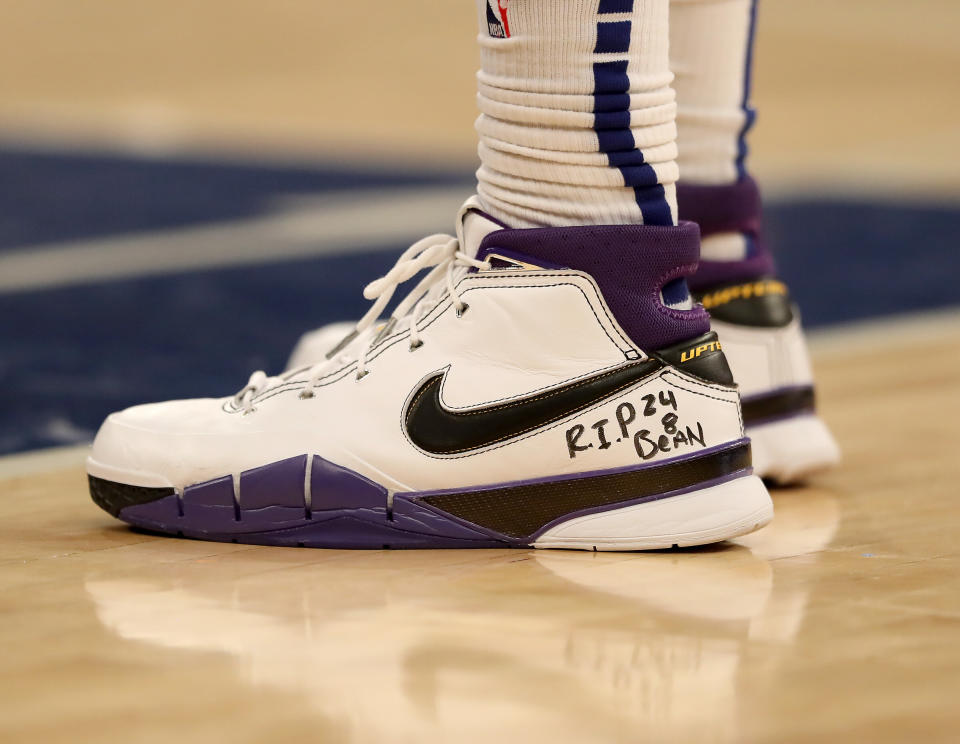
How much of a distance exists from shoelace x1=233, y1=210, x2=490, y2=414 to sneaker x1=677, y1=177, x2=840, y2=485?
1.13 feet

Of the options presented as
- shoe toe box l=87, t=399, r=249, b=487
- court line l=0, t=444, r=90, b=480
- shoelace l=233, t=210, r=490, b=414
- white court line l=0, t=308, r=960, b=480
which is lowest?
white court line l=0, t=308, r=960, b=480

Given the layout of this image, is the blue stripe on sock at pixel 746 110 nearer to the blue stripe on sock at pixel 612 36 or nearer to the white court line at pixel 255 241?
the blue stripe on sock at pixel 612 36

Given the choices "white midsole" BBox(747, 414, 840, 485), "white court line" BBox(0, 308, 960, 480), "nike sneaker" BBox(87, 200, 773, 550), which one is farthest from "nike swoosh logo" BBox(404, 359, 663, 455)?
"white court line" BBox(0, 308, 960, 480)

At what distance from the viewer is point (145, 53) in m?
7.68

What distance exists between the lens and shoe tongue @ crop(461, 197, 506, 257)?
1.48m

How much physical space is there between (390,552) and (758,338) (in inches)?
20.3

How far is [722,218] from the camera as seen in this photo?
1.78 m

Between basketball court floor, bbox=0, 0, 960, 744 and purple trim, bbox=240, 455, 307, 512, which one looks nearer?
basketball court floor, bbox=0, 0, 960, 744

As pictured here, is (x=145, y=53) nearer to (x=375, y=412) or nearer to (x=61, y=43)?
(x=61, y=43)

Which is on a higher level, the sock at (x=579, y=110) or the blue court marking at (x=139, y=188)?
the sock at (x=579, y=110)

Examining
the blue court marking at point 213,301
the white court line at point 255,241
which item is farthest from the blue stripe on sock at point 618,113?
the white court line at point 255,241

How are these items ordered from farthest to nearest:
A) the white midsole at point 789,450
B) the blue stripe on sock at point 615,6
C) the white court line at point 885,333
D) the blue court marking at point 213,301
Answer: the white court line at point 885,333
the blue court marking at point 213,301
the white midsole at point 789,450
the blue stripe on sock at point 615,6

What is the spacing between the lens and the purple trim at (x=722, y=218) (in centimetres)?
176

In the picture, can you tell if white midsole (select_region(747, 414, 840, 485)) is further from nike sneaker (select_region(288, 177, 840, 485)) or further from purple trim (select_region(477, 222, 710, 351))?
purple trim (select_region(477, 222, 710, 351))
